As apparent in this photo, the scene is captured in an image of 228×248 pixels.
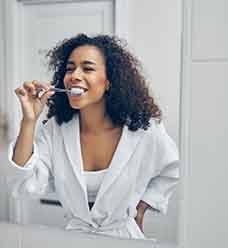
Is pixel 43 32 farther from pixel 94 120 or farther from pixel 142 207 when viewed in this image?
pixel 142 207

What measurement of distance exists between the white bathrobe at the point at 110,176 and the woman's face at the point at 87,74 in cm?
6

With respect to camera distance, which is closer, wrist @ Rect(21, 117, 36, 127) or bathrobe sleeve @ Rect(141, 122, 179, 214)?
bathrobe sleeve @ Rect(141, 122, 179, 214)

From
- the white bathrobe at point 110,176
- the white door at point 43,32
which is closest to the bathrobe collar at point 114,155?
the white bathrobe at point 110,176

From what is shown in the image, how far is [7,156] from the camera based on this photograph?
1.07 m

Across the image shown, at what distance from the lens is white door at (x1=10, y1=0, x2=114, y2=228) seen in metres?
0.98

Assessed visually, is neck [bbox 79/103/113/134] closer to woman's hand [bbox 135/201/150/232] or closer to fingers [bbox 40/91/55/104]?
fingers [bbox 40/91/55/104]

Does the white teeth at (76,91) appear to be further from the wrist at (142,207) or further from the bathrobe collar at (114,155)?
the wrist at (142,207)

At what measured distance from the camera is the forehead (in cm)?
97

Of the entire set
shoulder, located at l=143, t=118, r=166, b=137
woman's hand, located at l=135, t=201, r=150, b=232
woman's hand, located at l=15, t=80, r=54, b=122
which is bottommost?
woman's hand, located at l=135, t=201, r=150, b=232

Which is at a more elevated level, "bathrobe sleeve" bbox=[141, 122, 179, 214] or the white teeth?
the white teeth

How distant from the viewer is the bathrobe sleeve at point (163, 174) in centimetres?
92

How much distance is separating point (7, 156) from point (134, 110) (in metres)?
0.35

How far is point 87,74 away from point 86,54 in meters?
0.05

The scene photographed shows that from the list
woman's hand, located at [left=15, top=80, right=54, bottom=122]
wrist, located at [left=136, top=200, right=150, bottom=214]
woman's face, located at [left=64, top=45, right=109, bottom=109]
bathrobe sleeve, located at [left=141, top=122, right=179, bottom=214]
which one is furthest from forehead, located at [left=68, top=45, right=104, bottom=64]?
wrist, located at [left=136, top=200, right=150, bottom=214]
